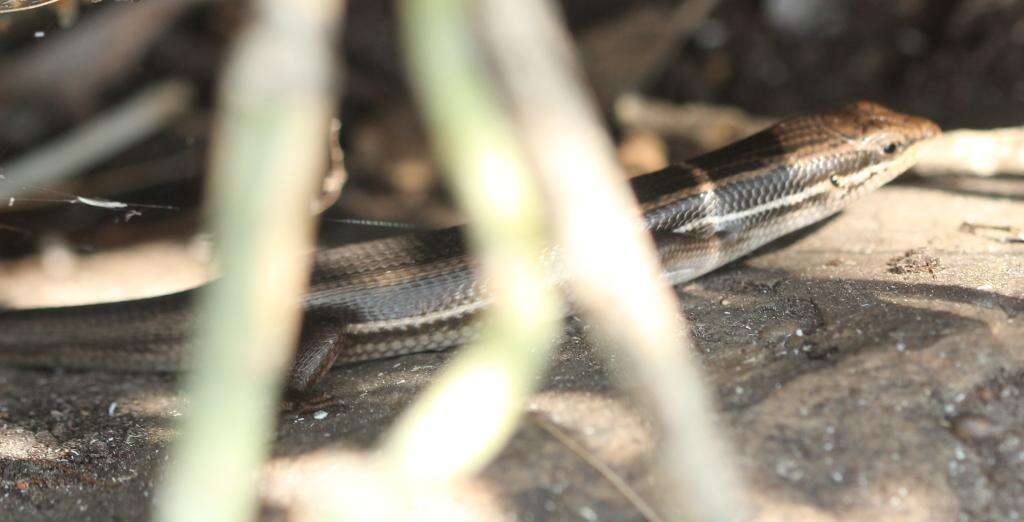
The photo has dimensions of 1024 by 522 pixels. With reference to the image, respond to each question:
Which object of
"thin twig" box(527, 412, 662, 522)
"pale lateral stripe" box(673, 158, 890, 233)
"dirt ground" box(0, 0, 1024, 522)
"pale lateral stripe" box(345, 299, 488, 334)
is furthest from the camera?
"pale lateral stripe" box(673, 158, 890, 233)

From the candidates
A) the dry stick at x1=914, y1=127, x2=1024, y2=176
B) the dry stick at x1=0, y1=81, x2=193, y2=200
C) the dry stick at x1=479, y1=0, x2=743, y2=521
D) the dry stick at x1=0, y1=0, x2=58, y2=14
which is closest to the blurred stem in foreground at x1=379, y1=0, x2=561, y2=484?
the dry stick at x1=479, y1=0, x2=743, y2=521

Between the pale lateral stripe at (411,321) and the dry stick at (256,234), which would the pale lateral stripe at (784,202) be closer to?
the pale lateral stripe at (411,321)

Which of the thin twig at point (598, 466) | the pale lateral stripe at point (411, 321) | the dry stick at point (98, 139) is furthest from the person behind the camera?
the dry stick at point (98, 139)

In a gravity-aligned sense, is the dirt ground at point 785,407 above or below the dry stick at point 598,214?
below

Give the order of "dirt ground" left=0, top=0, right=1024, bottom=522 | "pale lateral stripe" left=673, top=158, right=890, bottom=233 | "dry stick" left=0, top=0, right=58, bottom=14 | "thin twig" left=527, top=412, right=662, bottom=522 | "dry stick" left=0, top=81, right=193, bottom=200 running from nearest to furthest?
"thin twig" left=527, top=412, right=662, bottom=522
"dirt ground" left=0, top=0, right=1024, bottom=522
"dry stick" left=0, top=0, right=58, bottom=14
"pale lateral stripe" left=673, top=158, right=890, bottom=233
"dry stick" left=0, top=81, right=193, bottom=200

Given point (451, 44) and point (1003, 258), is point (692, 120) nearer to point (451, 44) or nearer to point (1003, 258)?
point (1003, 258)

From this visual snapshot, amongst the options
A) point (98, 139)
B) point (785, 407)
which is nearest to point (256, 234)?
point (785, 407)

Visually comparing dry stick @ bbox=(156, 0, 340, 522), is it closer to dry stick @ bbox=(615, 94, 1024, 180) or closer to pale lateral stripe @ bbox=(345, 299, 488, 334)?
pale lateral stripe @ bbox=(345, 299, 488, 334)

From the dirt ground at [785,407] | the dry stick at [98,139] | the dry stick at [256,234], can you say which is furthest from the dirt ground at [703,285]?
the dry stick at [256,234]
